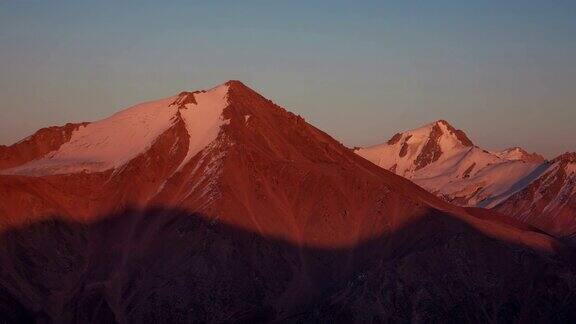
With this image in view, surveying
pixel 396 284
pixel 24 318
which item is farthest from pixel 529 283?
pixel 24 318

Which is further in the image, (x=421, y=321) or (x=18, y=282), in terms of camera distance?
(x=18, y=282)

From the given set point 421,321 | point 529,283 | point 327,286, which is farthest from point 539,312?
point 327,286

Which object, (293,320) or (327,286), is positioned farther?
(327,286)

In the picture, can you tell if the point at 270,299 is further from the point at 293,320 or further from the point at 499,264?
the point at 499,264

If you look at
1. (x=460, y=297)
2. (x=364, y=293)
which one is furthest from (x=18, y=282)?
(x=460, y=297)

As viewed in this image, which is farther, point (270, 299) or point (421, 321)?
point (270, 299)

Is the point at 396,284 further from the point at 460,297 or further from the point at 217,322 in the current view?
the point at 217,322

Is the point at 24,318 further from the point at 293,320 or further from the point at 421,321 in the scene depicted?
the point at 421,321
